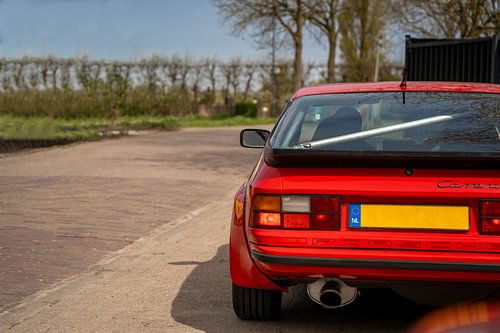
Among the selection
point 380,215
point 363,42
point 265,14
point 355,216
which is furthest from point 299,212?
point 363,42

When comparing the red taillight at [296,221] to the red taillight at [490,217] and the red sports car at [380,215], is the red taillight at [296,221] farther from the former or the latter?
the red taillight at [490,217]

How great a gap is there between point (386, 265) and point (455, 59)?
39.4 feet

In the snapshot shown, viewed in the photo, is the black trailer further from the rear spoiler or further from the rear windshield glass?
the rear spoiler

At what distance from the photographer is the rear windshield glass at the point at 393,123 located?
188 inches

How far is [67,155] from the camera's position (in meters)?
18.7

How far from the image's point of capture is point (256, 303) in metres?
5.19

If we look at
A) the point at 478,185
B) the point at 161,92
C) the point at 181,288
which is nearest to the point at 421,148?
the point at 478,185

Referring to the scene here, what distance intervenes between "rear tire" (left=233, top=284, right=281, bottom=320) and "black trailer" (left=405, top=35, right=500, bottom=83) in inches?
360

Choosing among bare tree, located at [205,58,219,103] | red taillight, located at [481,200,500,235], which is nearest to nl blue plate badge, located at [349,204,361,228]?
red taillight, located at [481,200,500,235]

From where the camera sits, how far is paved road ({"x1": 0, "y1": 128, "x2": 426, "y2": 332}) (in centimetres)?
542

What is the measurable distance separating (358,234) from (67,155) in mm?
14841

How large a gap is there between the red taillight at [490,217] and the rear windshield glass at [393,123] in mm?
335

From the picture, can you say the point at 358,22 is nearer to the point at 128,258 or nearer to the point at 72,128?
the point at 72,128

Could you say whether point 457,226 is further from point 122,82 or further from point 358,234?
point 122,82
